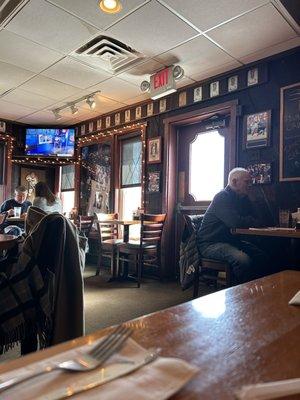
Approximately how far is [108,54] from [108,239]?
2725 millimetres

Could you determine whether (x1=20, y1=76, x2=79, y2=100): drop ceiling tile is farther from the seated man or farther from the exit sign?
the seated man

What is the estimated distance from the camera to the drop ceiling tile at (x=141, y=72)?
3.88m

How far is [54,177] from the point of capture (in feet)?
23.9

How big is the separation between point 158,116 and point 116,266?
7.69 feet

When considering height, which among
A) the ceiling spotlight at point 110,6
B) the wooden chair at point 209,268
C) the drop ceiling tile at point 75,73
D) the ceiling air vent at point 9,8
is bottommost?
the wooden chair at point 209,268

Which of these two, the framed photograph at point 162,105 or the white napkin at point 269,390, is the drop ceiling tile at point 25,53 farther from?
the white napkin at point 269,390

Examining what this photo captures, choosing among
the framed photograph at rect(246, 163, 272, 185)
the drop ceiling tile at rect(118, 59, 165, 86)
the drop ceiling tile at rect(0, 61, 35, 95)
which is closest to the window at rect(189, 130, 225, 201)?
the framed photograph at rect(246, 163, 272, 185)

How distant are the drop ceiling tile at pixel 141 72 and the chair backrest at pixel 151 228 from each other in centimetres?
181

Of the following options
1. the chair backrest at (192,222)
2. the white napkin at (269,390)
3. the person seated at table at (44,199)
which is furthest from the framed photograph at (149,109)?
the white napkin at (269,390)

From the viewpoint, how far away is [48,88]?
4730 millimetres

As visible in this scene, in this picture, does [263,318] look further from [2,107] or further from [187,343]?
[2,107]

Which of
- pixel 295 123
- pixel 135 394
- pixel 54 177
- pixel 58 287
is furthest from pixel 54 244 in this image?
pixel 54 177

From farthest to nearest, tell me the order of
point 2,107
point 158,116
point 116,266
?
point 2,107, point 158,116, point 116,266

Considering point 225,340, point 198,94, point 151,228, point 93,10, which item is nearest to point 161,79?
point 198,94
